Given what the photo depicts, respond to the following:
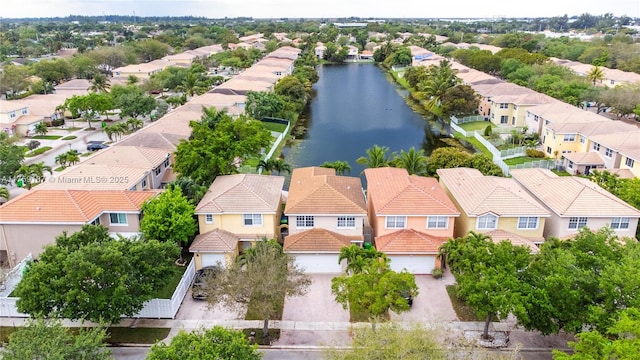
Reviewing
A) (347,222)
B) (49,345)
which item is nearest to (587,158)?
(347,222)

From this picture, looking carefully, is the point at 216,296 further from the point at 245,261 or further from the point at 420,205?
the point at 420,205

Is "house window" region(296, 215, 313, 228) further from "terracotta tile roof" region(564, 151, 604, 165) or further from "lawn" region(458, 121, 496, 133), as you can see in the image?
"lawn" region(458, 121, 496, 133)

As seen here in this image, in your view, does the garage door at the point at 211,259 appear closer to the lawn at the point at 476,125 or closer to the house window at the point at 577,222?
the house window at the point at 577,222

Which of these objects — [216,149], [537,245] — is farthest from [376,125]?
[537,245]

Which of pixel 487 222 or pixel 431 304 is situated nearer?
pixel 431 304

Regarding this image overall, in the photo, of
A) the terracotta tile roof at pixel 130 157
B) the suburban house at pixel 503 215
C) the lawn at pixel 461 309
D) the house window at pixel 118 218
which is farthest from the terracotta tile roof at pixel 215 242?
the suburban house at pixel 503 215

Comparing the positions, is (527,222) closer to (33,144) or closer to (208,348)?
(208,348)
